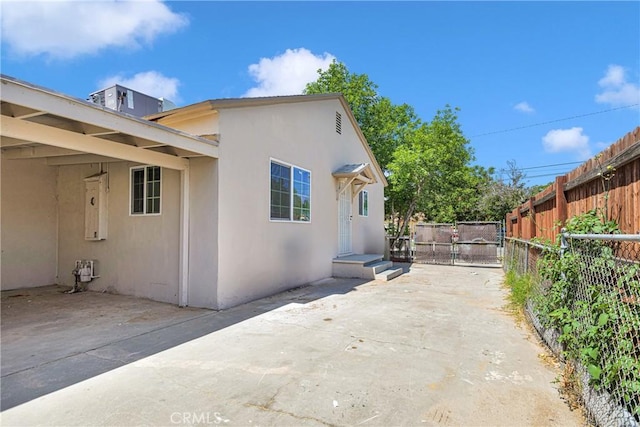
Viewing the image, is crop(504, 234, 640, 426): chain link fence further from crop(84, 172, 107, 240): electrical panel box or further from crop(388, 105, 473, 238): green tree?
crop(388, 105, 473, 238): green tree

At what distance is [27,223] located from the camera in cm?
813

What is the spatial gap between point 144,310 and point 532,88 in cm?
1980

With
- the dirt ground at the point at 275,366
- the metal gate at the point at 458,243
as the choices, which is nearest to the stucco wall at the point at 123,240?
the dirt ground at the point at 275,366

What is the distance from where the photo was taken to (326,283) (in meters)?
9.52

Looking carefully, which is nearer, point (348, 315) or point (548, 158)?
point (348, 315)

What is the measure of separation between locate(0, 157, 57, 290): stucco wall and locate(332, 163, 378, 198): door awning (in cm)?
781

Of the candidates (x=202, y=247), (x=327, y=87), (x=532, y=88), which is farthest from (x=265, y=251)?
(x=327, y=87)

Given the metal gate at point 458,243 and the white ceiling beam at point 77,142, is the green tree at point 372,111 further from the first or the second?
the white ceiling beam at point 77,142

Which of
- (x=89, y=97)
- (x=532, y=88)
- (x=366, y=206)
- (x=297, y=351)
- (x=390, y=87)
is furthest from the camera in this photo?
(x=390, y=87)

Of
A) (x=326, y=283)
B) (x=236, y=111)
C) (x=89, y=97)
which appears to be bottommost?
(x=326, y=283)

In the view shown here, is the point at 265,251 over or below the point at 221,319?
over

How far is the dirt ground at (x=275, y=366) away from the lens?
9.13ft

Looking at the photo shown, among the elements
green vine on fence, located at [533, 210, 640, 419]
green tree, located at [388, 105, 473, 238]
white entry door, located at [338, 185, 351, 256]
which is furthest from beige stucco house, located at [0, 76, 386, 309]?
green tree, located at [388, 105, 473, 238]

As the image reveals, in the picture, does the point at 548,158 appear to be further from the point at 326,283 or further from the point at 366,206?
the point at 326,283
